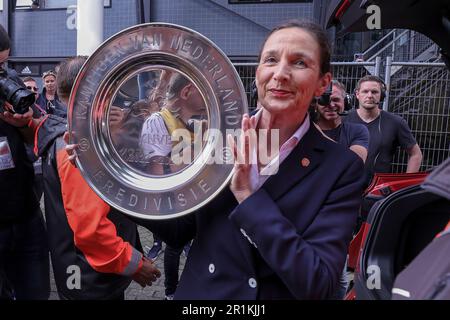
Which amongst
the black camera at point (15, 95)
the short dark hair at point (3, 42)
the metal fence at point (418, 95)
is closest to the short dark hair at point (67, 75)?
the black camera at point (15, 95)

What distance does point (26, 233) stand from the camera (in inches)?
91.1

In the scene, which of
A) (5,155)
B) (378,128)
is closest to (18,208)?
(5,155)

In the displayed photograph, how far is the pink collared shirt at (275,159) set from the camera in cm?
115

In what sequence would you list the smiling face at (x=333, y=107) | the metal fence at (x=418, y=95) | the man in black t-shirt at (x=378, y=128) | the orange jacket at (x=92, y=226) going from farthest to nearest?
the metal fence at (x=418, y=95), the man in black t-shirt at (x=378, y=128), the smiling face at (x=333, y=107), the orange jacket at (x=92, y=226)

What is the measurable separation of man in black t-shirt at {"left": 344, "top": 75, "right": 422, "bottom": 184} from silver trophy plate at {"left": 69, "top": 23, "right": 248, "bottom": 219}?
8.89ft

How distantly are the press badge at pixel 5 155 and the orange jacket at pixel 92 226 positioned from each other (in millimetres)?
508

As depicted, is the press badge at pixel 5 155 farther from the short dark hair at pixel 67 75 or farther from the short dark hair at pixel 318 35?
the short dark hair at pixel 318 35

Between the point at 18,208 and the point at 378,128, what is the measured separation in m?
2.85

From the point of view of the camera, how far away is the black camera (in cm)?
187

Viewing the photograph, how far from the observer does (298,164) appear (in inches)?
48.3

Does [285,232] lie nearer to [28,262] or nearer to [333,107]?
[28,262]

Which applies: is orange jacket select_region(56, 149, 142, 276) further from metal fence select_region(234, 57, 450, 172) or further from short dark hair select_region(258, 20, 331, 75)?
metal fence select_region(234, 57, 450, 172)

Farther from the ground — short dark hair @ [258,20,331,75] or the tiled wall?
the tiled wall

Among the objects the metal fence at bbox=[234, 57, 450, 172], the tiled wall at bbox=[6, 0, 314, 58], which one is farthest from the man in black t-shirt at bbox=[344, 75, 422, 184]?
the tiled wall at bbox=[6, 0, 314, 58]
